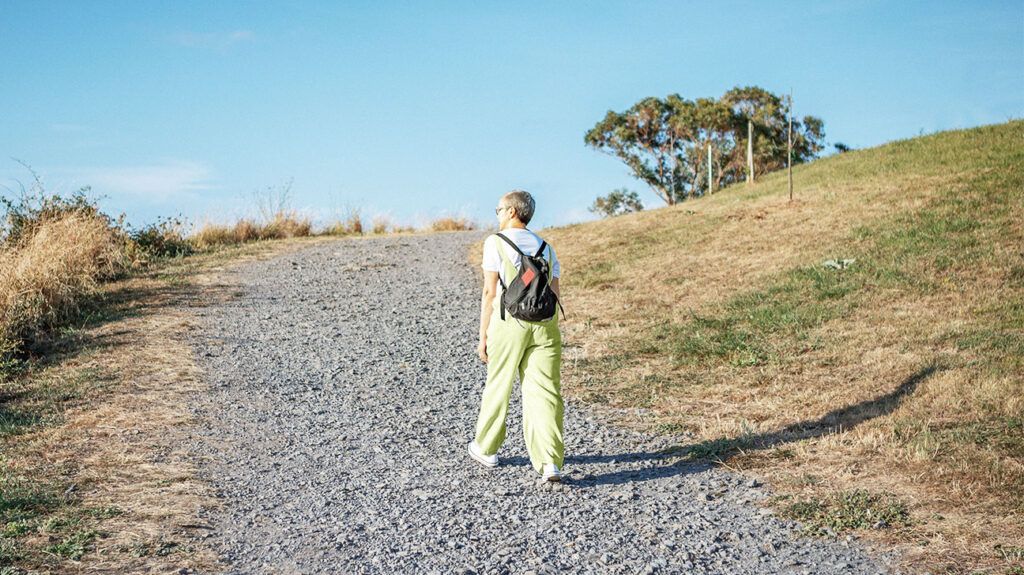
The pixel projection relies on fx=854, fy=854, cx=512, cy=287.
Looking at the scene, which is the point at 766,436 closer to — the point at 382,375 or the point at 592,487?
the point at 592,487

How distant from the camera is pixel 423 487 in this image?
5.53 meters

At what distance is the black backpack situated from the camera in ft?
17.3

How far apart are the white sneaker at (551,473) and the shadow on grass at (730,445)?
0.86 feet

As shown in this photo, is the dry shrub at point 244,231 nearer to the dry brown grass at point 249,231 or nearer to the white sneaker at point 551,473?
the dry brown grass at point 249,231

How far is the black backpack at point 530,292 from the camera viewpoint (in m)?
5.27

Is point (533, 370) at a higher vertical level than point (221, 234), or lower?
lower

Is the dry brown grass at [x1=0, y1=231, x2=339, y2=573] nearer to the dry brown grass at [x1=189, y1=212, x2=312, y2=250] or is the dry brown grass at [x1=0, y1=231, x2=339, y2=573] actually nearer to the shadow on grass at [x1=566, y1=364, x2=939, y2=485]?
the shadow on grass at [x1=566, y1=364, x2=939, y2=485]

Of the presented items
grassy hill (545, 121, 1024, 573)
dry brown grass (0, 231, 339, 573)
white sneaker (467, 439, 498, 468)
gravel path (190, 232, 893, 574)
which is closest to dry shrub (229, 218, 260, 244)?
grassy hill (545, 121, 1024, 573)

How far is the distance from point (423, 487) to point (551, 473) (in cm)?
83

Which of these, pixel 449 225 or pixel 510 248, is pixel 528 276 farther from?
pixel 449 225

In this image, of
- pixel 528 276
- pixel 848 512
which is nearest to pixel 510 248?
pixel 528 276

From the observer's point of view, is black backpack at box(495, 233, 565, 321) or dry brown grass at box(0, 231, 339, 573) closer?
dry brown grass at box(0, 231, 339, 573)

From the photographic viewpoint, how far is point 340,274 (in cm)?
1524

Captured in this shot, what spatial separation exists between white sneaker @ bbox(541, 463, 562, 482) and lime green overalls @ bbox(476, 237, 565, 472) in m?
0.03
